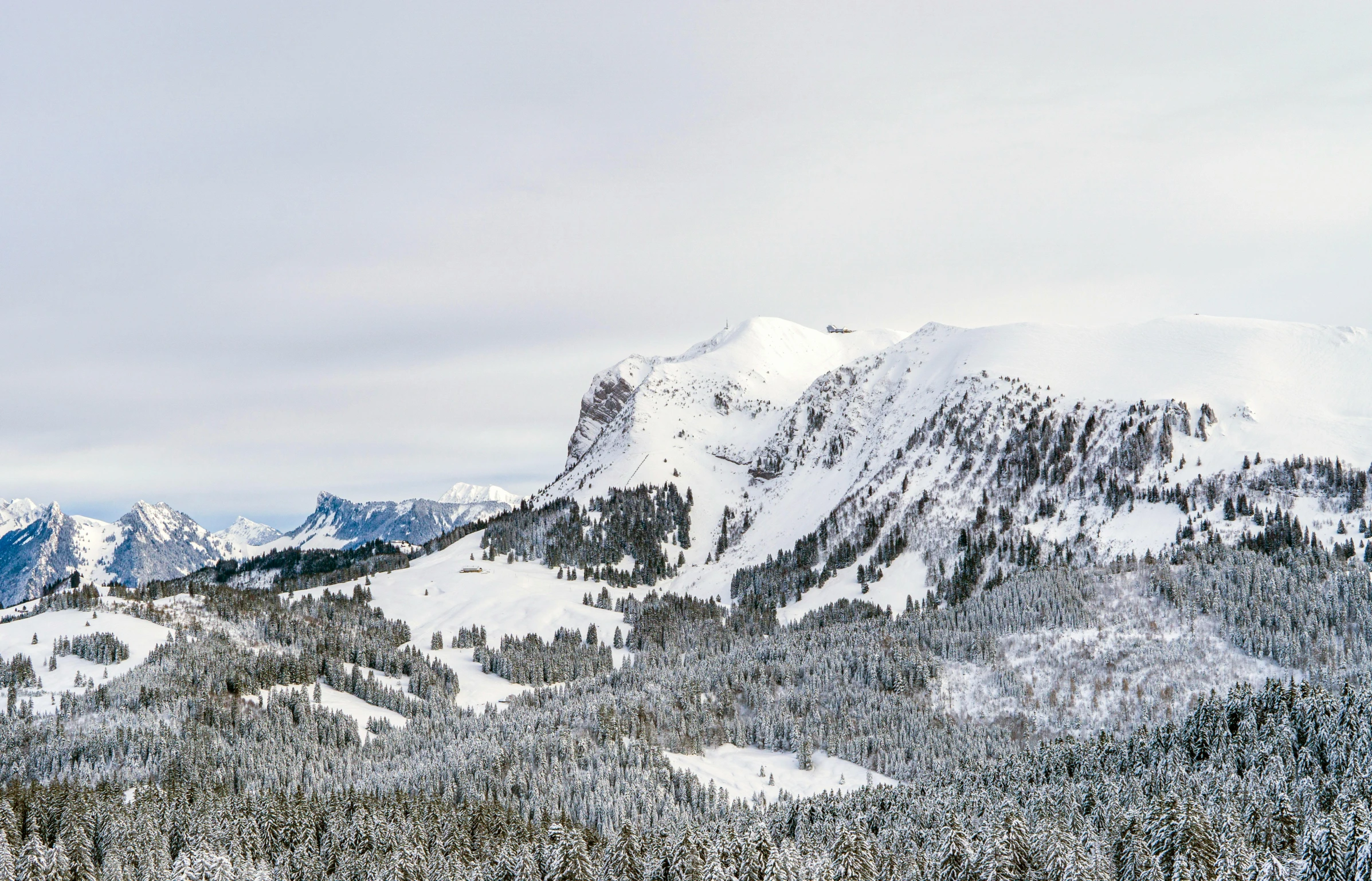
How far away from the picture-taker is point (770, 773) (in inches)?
5876

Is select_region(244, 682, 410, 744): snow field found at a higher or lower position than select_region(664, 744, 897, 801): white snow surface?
higher

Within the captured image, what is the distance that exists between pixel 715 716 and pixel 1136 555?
9138 centimetres

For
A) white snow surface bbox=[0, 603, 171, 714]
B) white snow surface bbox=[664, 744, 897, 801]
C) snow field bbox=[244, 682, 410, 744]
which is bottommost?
white snow surface bbox=[664, 744, 897, 801]

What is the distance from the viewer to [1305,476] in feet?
639

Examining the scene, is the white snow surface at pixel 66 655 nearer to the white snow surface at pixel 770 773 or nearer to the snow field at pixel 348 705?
the snow field at pixel 348 705

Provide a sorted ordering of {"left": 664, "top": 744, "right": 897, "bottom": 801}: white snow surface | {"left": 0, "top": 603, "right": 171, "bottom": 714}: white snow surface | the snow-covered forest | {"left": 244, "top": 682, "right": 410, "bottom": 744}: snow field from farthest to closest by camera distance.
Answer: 1. {"left": 244, "top": 682, "right": 410, "bottom": 744}: snow field
2. {"left": 0, "top": 603, "right": 171, "bottom": 714}: white snow surface
3. {"left": 664, "top": 744, "right": 897, "bottom": 801}: white snow surface
4. the snow-covered forest

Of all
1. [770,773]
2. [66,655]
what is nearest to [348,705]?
[66,655]

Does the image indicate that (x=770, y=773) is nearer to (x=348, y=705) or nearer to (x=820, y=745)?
(x=820, y=745)

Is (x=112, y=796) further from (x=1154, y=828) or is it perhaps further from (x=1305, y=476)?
(x=1305, y=476)

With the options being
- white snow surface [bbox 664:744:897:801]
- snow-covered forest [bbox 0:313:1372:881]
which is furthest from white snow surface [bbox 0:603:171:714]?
white snow surface [bbox 664:744:897:801]

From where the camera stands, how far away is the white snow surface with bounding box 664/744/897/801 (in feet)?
469

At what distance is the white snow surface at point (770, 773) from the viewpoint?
14288cm

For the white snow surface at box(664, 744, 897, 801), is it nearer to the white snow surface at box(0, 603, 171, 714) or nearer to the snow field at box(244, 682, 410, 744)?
the snow field at box(244, 682, 410, 744)

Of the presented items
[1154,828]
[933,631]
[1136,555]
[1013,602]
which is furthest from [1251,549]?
[1154,828]
